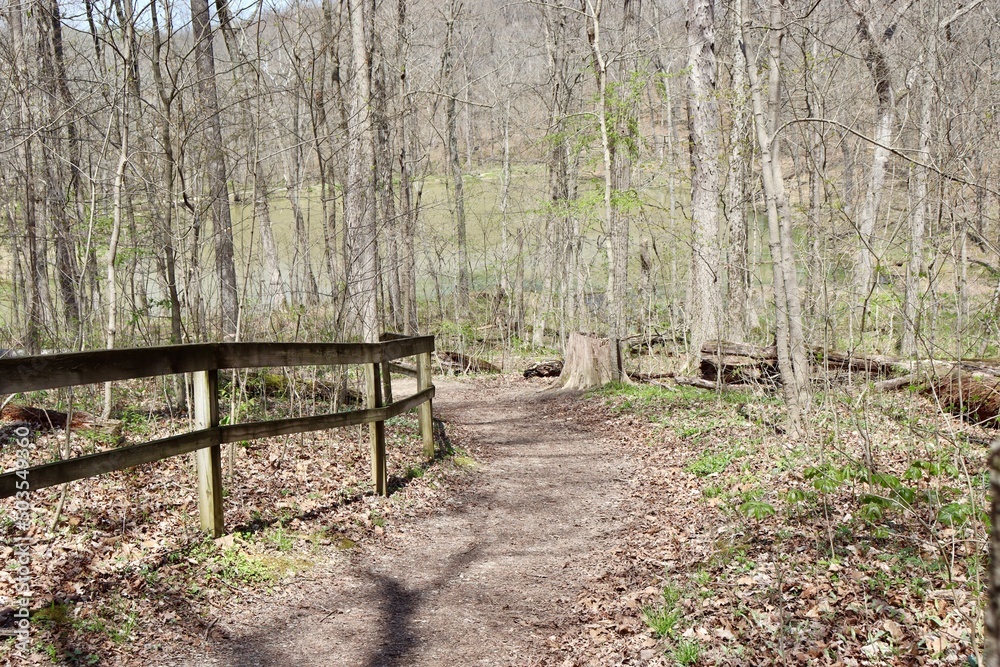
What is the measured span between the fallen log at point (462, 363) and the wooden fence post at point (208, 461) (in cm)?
1404

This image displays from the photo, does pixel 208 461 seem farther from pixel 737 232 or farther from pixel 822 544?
pixel 737 232

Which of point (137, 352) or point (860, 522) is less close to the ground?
point (137, 352)

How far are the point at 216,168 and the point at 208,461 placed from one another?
6.48 metres

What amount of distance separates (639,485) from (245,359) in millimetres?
4853

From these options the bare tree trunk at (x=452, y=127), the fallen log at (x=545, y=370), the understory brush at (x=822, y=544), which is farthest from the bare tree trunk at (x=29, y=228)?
the bare tree trunk at (x=452, y=127)

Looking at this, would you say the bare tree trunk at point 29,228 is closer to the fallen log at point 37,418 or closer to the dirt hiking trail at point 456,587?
the fallen log at point 37,418

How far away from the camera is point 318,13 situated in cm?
1202

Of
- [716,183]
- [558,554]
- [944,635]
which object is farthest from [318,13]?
[944,635]

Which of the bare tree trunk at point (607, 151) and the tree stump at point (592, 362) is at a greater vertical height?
the bare tree trunk at point (607, 151)

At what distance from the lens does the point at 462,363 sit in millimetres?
19672

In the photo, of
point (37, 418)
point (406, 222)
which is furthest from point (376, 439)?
point (406, 222)

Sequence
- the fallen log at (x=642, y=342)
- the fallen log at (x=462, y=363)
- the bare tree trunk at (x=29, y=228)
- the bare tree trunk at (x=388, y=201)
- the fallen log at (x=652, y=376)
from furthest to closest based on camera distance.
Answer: the fallen log at (x=462, y=363) → the bare tree trunk at (x=388, y=201) → the fallen log at (x=642, y=342) → the fallen log at (x=652, y=376) → the bare tree trunk at (x=29, y=228)

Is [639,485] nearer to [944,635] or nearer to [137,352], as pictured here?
[944,635]

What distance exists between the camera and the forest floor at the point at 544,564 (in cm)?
404
